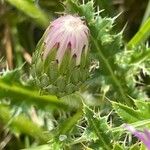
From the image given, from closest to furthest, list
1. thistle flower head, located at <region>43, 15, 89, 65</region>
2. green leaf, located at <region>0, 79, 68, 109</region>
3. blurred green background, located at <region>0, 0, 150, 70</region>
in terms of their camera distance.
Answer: thistle flower head, located at <region>43, 15, 89, 65</region> < green leaf, located at <region>0, 79, 68, 109</region> < blurred green background, located at <region>0, 0, 150, 70</region>

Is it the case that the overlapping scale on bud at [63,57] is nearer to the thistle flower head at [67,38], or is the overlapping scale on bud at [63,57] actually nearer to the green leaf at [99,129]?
the thistle flower head at [67,38]

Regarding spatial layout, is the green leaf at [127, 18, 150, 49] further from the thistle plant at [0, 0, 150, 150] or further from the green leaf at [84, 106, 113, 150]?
the green leaf at [84, 106, 113, 150]

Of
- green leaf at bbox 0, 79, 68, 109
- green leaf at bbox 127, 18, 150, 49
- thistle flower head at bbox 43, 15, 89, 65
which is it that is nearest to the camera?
thistle flower head at bbox 43, 15, 89, 65

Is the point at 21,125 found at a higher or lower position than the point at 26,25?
lower

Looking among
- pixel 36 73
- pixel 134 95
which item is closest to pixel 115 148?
pixel 36 73

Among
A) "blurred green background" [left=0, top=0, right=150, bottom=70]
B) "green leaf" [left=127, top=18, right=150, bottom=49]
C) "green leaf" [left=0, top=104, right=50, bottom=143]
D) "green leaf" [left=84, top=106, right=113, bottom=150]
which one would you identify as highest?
"blurred green background" [left=0, top=0, right=150, bottom=70]

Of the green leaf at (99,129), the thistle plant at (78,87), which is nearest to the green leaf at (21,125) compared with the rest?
the thistle plant at (78,87)

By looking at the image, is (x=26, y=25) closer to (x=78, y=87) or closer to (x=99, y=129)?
(x=78, y=87)

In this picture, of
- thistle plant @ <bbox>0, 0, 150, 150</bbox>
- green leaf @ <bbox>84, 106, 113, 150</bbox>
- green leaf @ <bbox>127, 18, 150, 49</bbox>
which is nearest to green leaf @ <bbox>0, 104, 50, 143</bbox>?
thistle plant @ <bbox>0, 0, 150, 150</bbox>

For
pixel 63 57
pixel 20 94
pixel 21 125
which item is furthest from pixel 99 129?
pixel 21 125
